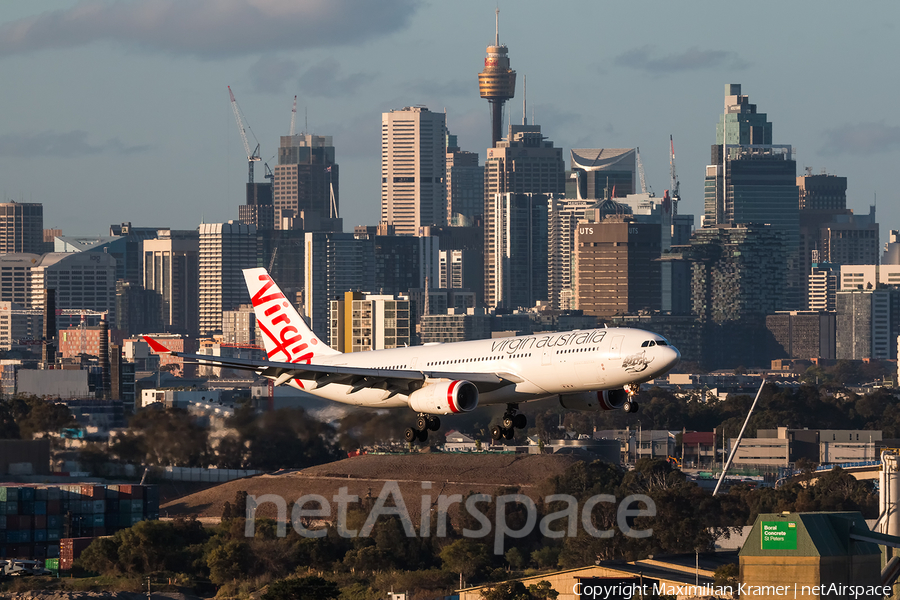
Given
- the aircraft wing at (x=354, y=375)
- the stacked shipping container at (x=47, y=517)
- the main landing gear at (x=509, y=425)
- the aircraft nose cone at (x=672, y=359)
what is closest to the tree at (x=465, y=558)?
the stacked shipping container at (x=47, y=517)

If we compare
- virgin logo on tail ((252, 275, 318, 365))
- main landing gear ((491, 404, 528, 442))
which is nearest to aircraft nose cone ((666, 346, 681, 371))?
main landing gear ((491, 404, 528, 442))

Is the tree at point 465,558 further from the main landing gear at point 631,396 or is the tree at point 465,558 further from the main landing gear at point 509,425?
the main landing gear at point 631,396

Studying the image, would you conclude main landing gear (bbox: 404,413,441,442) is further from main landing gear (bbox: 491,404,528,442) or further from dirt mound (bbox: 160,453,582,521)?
dirt mound (bbox: 160,453,582,521)

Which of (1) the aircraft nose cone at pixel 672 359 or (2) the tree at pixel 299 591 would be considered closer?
(1) the aircraft nose cone at pixel 672 359

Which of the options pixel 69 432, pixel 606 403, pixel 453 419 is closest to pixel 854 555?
pixel 606 403

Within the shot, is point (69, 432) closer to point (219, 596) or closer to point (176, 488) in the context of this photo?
point (176, 488)

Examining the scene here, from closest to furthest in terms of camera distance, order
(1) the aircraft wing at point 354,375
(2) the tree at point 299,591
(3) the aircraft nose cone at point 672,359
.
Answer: (3) the aircraft nose cone at point 672,359, (1) the aircraft wing at point 354,375, (2) the tree at point 299,591
